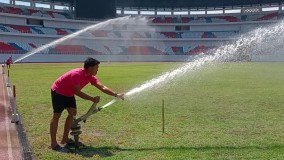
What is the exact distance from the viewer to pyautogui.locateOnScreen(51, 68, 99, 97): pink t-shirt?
23.4 feet

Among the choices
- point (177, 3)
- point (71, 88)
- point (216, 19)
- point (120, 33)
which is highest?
point (177, 3)

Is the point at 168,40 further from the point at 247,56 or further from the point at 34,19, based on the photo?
the point at 34,19

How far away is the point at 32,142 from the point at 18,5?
3138 inches

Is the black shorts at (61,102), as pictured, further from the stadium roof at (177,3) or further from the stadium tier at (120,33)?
the stadium roof at (177,3)

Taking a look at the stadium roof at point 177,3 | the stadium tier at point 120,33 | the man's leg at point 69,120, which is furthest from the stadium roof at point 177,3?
the man's leg at point 69,120

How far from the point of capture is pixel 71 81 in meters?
7.16

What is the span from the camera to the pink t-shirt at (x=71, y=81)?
7141 mm

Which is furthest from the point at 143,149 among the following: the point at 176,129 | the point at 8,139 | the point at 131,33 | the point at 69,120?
the point at 131,33

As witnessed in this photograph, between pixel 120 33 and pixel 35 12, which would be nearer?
pixel 35 12

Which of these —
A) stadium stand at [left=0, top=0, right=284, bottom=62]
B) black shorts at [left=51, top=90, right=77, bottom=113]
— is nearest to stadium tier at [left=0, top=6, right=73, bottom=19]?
stadium stand at [left=0, top=0, right=284, bottom=62]

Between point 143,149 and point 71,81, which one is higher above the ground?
point 71,81

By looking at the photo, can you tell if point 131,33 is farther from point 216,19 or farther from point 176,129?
point 176,129

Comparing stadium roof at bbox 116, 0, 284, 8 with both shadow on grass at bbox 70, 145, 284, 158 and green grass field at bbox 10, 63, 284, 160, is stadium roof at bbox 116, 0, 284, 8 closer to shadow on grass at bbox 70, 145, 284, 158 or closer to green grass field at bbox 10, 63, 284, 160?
green grass field at bbox 10, 63, 284, 160

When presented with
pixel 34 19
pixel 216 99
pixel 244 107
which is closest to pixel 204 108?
pixel 244 107
